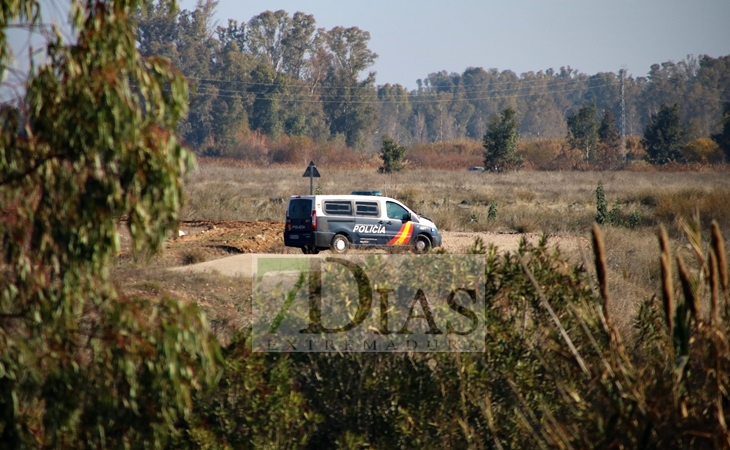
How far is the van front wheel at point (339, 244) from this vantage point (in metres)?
19.4

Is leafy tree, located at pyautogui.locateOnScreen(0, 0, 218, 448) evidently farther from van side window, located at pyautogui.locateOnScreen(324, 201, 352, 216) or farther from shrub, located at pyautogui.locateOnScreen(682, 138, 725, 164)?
shrub, located at pyautogui.locateOnScreen(682, 138, 725, 164)

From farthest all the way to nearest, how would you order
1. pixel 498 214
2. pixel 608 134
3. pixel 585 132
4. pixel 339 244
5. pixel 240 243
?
1. pixel 585 132
2. pixel 608 134
3. pixel 498 214
4. pixel 240 243
5. pixel 339 244

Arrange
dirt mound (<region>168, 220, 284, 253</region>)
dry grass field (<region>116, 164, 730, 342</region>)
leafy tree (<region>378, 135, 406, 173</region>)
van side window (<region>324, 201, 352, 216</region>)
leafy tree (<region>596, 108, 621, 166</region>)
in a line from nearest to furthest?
dry grass field (<region>116, 164, 730, 342</region>) → van side window (<region>324, 201, 352, 216</region>) → dirt mound (<region>168, 220, 284, 253</region>) → leafy tree (<region>378, 135, 406, 173</region>) → leafy tree (<region>596, 108, 621, 166</region>)

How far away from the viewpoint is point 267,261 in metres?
17.4

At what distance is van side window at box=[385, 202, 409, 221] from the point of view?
20156 mm

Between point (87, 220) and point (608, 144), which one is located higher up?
point (608, 144)

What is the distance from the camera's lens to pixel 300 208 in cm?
1961

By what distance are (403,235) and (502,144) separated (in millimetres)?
34912

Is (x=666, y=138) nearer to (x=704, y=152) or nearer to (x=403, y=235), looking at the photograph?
(x=704, y=152)

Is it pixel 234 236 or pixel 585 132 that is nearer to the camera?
pixel 234 236

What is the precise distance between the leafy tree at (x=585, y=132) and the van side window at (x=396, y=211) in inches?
1978

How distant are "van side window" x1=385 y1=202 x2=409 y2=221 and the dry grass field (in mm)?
1902

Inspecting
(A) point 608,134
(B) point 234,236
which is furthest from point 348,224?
(A) point 608,134

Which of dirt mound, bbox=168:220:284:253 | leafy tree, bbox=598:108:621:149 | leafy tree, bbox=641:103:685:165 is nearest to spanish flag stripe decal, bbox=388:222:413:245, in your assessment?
dirt mound, bbox=168:220:284:253
